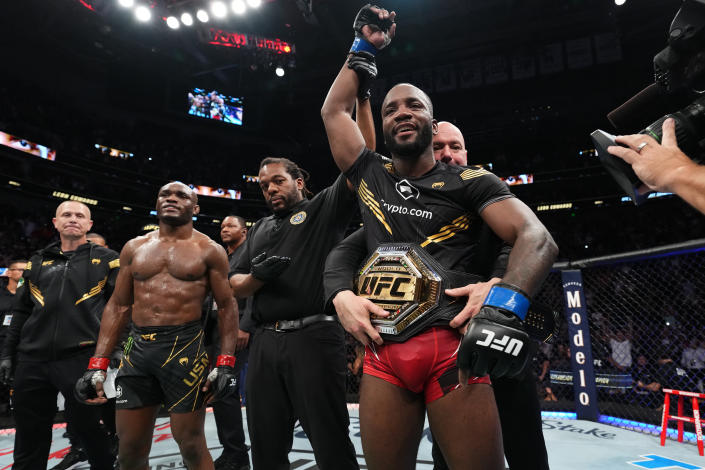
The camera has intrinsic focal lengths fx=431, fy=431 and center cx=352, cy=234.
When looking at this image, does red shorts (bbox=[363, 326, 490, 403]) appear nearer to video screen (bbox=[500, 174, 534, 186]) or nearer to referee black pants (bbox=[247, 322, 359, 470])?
referee black pants (bbox=[247, 322, 359, 470])

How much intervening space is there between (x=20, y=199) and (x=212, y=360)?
14803 mm

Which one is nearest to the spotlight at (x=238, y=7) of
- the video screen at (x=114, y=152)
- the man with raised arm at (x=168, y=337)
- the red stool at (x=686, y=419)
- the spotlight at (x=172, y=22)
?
the spotlight at (x=172, y=22)

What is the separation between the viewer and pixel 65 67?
15.5 m

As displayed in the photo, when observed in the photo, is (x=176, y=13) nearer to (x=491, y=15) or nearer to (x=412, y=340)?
(x=491, y=15)

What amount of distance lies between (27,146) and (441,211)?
15.2 meters

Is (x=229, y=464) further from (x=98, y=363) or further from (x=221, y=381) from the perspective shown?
(x=98, y=363)

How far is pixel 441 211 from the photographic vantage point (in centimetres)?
144

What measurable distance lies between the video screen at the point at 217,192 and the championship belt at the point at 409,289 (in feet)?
54.6

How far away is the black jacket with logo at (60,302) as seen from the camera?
3166 mm

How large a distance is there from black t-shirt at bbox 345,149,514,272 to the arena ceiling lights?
12040 millimetres

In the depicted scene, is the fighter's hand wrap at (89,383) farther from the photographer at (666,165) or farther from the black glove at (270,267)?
the photographer at (666,165)

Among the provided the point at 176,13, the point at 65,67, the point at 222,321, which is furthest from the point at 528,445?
the point at 65,67

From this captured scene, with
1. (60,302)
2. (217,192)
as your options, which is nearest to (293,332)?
(60,302)

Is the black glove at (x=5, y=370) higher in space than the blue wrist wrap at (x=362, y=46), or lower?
lower
